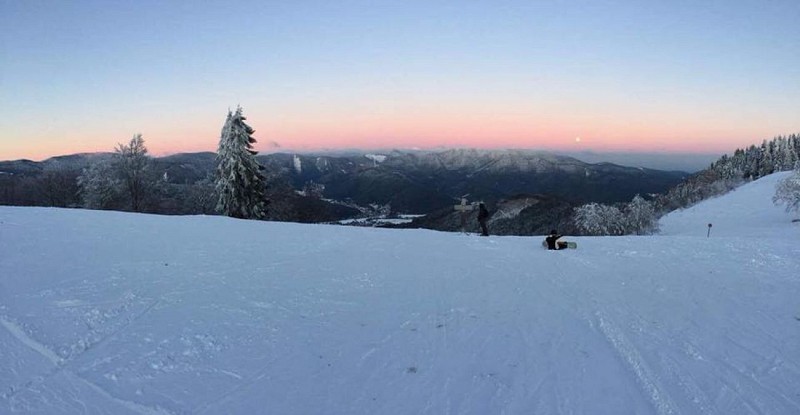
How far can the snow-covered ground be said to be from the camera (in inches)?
178

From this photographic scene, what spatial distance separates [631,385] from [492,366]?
5.39ft

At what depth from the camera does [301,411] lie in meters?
4.23

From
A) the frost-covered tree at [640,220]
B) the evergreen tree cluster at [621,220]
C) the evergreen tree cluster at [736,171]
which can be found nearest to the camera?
the frost-covered tree at [640,220]

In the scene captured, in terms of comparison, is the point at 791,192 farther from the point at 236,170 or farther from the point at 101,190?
the point at 101,190

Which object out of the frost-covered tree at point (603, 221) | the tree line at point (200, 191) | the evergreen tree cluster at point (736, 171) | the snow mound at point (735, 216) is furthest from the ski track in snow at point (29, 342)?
the evergreen tree cluster at point (736, 171)

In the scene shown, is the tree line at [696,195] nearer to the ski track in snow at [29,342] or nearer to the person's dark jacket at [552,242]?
the person's dark jacket at [552,242]

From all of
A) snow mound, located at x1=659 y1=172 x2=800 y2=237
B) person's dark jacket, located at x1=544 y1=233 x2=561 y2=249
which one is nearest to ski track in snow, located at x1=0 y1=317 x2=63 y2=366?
person's dark jacket, located at x1=544 y1=233 x2=561 y2=249

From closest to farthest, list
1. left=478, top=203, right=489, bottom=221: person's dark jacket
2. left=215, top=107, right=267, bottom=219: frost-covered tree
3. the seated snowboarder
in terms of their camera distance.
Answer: the seated snowboarder → left=478, top=203, right=489, bottom=221: person's dark jacket → left=215, top=107, right=267, bottom=219: frost-covered tree

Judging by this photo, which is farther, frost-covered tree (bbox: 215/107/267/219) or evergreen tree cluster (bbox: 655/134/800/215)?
evergreen tree cluster (bbox: 655/134/800/215)

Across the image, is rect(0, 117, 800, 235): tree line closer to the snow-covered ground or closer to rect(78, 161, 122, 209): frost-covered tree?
rect(78, 161, 122, 209): frost-covered tree

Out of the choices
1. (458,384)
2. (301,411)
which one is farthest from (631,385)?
(301,411)

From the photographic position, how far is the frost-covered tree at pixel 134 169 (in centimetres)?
4069

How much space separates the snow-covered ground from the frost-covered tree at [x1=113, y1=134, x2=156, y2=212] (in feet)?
108

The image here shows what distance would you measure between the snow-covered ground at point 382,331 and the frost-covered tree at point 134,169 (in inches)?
1290
